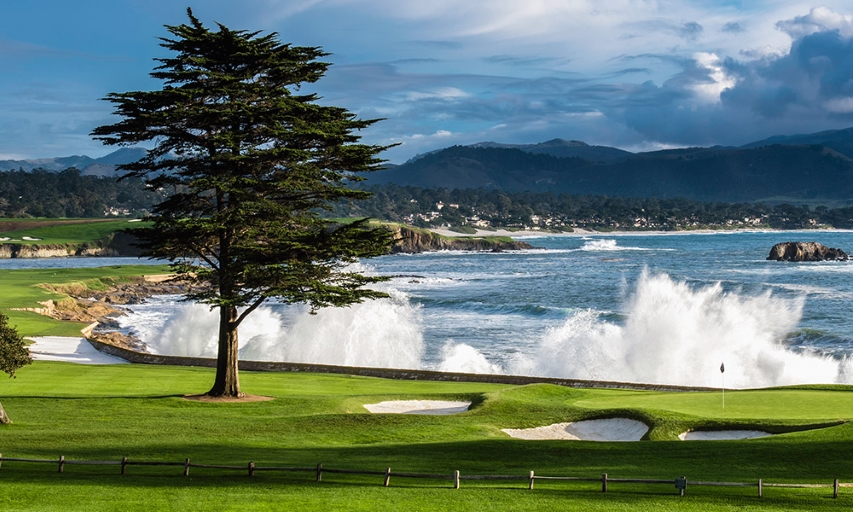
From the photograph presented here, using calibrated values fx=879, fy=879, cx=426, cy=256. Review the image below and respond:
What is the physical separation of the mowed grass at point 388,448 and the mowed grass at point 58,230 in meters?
109

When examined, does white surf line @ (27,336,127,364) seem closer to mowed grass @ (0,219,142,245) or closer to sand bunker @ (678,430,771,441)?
sand bunker @ (678,430,771,441)

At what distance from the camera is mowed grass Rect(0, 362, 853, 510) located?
1319cm

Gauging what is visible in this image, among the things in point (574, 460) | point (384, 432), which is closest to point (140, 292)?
point (384, 432)

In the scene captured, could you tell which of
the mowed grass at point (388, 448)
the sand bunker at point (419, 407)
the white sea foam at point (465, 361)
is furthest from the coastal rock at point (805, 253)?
the sand bunker at point (419, 407)

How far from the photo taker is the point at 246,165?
2389 cm

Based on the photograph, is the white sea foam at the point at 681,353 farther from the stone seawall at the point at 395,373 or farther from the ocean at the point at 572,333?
the stone seawall at the point at 395,373

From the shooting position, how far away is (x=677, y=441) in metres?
17.7

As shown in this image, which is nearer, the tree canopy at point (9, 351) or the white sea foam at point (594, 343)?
the tree canopy at point (9, 351)

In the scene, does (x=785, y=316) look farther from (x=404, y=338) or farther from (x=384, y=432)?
(x=384, y=432)

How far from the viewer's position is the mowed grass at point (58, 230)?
5039 inches

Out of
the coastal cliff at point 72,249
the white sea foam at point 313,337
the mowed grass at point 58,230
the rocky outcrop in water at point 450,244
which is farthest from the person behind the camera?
the rocky outcrop in water at point 450,244

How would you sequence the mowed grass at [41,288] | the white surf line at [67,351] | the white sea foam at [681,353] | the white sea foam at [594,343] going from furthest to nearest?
the mowed grass at [41,288] < the white sea foam at [594,343] < the white sea foam at [681,353] < the white surf line at [67,351]

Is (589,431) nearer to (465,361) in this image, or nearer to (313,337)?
(465,361)

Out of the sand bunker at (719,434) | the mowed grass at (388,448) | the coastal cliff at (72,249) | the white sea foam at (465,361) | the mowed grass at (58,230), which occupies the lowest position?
the white sea foam at (465,361)
